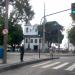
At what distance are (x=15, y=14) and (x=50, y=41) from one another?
212 feet

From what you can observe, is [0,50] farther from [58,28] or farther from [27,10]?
[58,28]

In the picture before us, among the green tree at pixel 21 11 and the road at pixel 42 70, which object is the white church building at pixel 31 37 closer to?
the green tree at pixel 21 11

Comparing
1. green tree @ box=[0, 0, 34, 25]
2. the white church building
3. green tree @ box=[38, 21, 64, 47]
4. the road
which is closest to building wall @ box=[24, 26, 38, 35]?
the white church building

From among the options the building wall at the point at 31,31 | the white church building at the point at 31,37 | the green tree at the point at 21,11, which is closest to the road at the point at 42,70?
the green tree at the point at 21,11

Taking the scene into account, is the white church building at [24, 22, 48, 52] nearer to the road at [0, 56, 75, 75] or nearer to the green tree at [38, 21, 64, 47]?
the green tree at [38, 21, 64, 47]

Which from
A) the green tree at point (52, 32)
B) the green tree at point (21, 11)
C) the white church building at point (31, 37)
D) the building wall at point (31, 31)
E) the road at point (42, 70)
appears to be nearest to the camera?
the road at point (42, 70)

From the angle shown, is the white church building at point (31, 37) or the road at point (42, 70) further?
the white church building at point (31, 37)

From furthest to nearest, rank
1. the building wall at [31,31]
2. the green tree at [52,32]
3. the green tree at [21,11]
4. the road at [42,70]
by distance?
the building wall at [31,31] < the green tree at [52,32] < the green tree at [21,11] < the road at [42,70]

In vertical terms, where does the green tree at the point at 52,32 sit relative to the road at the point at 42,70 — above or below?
above

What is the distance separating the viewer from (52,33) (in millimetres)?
141375

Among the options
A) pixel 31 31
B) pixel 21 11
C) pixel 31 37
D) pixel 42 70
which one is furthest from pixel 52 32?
pixel 42 70

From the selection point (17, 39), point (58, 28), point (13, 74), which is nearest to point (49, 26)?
point (58, 28)

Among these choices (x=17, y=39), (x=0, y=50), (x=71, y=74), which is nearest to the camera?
(x=71, y=74)

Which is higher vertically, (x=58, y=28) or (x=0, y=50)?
(x=58, y=28)
